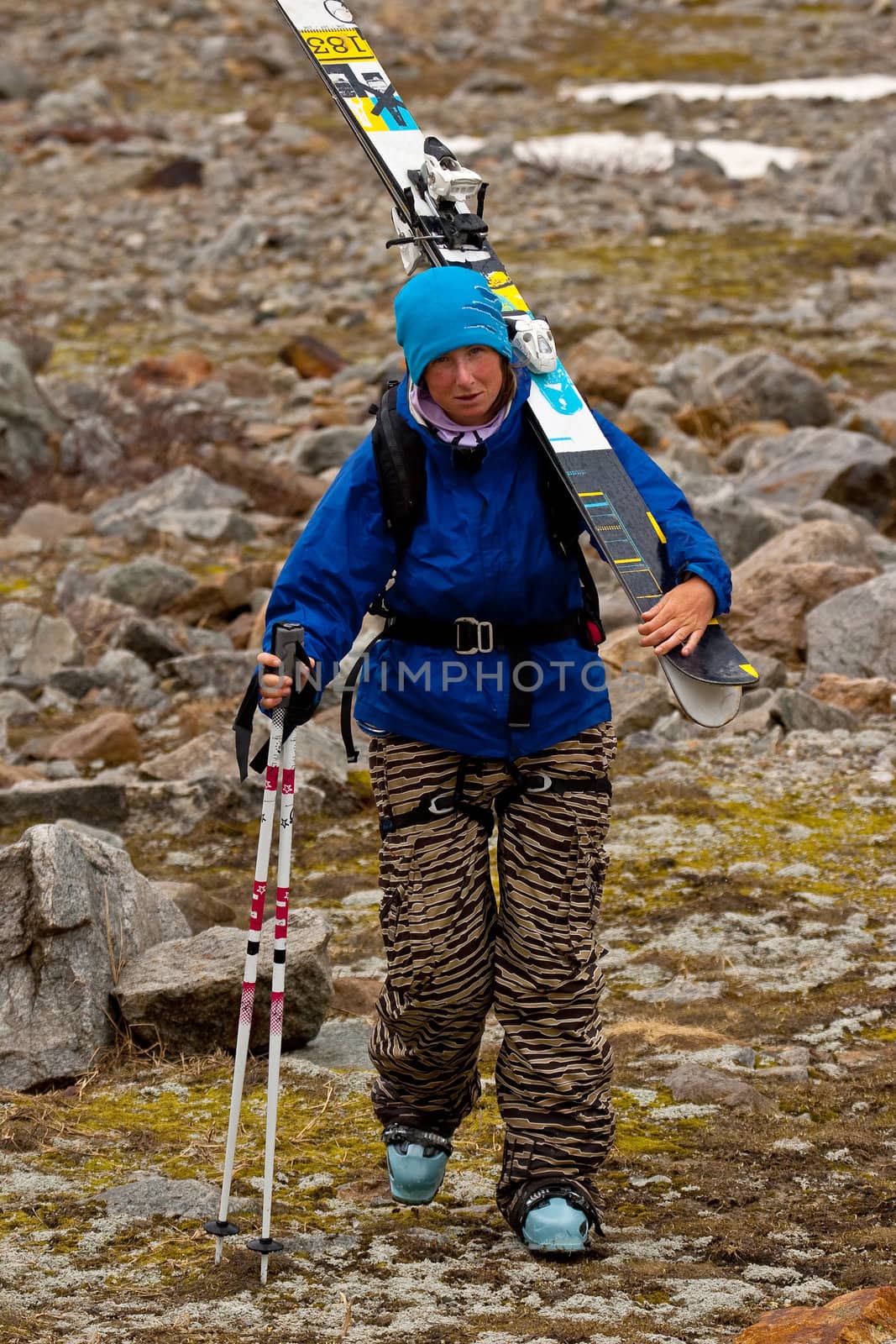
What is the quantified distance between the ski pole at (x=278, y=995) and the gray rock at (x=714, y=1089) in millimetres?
1768

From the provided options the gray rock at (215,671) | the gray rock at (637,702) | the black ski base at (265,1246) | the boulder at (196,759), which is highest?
the black ski base at (265,1246)

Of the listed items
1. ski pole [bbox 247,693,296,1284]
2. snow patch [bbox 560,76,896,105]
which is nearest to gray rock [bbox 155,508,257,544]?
ski pole [bbox 247,693,296,1284]

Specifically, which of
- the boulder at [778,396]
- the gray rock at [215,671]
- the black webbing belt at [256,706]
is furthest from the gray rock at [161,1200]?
the boulder at [778,396]

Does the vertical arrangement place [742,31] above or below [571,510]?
below

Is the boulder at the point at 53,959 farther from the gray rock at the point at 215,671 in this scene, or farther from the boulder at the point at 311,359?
the boulder at the point at 311,359

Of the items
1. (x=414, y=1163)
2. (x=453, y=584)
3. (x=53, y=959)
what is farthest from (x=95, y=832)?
(x=453, y=584)

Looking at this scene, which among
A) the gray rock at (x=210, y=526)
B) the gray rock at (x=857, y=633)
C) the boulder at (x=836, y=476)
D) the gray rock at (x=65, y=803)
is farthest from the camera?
the gray rock at (x=210, y=526)

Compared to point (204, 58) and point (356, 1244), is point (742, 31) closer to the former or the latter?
point (204, 58)

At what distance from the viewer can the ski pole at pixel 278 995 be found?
177 inches

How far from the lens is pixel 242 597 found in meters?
12.4

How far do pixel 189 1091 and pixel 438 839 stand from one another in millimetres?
1632

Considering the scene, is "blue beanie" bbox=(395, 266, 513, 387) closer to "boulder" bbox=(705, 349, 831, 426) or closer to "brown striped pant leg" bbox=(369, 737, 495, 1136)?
"brown striped pant leg" bbox=(369, 737, 495, 1136)

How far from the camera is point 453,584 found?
483cm

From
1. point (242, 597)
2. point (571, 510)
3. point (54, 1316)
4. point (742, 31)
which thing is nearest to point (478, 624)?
point (571, 510)
